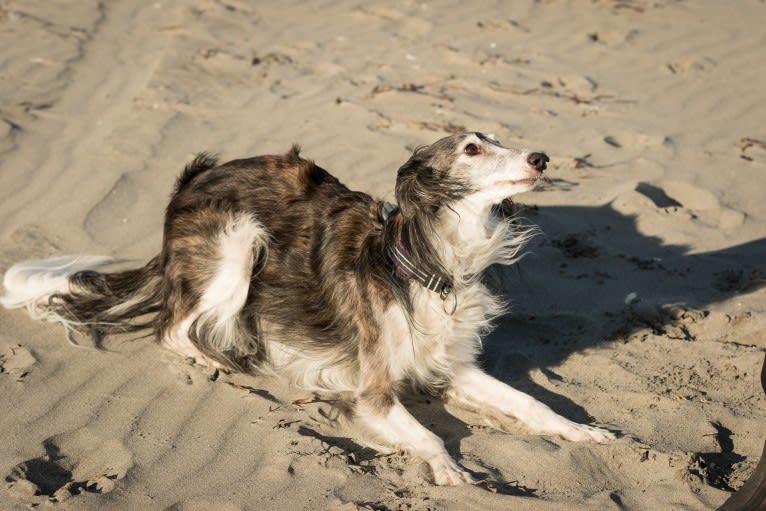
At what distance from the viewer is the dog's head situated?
A: 416cm

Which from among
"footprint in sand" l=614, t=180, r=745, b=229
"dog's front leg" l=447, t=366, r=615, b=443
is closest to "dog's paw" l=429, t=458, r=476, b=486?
"dog's front leg" l=447, t=366, r=615, b=443

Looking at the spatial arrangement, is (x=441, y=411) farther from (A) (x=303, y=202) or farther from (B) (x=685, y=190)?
(B) (x=685, y=190)

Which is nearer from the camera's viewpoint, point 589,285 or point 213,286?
point 213,286

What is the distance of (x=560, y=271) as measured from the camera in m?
5.88

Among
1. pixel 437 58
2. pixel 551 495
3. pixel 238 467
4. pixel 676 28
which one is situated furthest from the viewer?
pixel 676 28

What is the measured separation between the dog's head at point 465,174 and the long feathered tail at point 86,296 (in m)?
1.80

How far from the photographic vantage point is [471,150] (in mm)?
4324

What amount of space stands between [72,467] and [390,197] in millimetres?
3235

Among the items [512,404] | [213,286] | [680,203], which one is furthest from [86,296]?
[680,203]

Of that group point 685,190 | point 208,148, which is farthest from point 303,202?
point 685,190

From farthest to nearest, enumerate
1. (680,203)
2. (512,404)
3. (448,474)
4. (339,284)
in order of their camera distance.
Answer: (680,203)
(339,284)
(512,404)
(448,474)

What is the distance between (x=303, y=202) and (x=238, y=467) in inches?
61.2

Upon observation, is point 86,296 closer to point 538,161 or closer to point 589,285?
point 538,161

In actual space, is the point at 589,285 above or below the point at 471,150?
below
